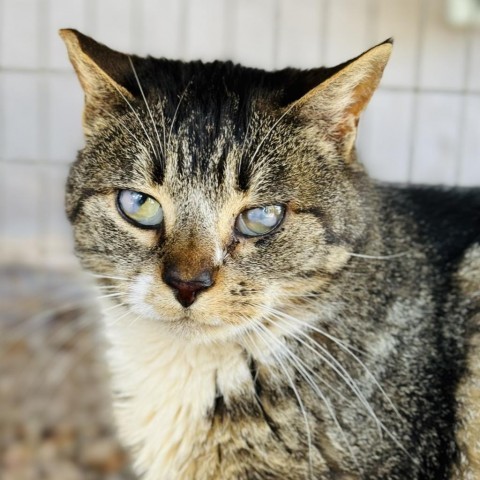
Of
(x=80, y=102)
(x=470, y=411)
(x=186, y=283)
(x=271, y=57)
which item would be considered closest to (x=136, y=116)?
(x=186, y=283)

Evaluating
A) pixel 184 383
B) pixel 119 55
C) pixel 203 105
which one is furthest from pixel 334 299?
pixel 119 55

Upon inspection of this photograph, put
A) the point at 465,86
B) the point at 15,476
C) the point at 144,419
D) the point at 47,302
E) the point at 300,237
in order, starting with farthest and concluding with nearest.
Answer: the point at 47,302
the point at 465,86
the point at 15,476
the point at 144,419
the point at 300,237

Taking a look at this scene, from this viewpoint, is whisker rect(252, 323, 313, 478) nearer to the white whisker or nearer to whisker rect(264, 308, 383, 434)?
whisker rect(264, 308, 383, 434)

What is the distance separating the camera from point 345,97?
4.62 feet

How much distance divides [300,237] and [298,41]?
64.6 inches

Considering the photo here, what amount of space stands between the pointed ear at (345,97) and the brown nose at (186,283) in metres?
0.36

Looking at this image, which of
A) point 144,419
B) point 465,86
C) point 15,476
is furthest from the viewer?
point 465,86

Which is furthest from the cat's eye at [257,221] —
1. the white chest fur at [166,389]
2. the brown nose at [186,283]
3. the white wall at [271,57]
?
the white wall at [271,57]

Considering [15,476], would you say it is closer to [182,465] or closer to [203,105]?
[182,465]

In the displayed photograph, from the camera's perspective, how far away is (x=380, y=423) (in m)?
1.40

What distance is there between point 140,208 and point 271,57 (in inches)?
65.5

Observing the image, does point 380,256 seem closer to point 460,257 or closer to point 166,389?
point 460,257

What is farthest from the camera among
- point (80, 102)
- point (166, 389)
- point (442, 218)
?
point (80, 102)

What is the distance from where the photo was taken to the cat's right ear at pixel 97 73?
55.4 inches
